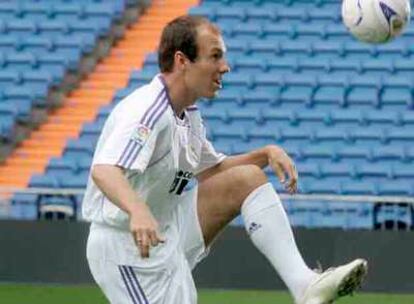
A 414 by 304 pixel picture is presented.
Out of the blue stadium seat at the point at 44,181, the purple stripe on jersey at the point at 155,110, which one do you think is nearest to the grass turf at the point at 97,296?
the blue stadium seat at the point at 44,181

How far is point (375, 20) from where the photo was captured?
8625 mm

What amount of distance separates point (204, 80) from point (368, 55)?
1234 cm

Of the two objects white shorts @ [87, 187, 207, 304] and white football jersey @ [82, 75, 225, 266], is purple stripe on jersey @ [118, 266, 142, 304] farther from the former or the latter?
white football jersey @ [82, 75, 225, 266]

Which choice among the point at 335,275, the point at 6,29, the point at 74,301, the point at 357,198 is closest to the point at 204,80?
the point at 335,275

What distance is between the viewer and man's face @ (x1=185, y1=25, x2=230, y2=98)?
20.4 ft

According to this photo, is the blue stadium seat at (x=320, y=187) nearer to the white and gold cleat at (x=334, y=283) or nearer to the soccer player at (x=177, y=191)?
the soccer player at (x=177, y=191)

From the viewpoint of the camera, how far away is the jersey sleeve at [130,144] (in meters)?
5.88

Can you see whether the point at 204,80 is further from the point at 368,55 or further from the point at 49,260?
the point at 368,55

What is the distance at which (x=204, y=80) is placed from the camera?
6.25m

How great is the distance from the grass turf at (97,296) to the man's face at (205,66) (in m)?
6.06

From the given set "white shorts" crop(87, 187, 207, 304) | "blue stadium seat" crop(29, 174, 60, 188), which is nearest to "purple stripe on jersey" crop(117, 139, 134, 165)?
"white shorts" crop(87, 187, 207, 304)

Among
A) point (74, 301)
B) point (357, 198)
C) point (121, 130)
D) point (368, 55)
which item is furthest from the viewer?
point (368, 55)

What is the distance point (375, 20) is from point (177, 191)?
2.58 metres

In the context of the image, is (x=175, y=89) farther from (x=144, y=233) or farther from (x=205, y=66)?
(x=144, y=233)
